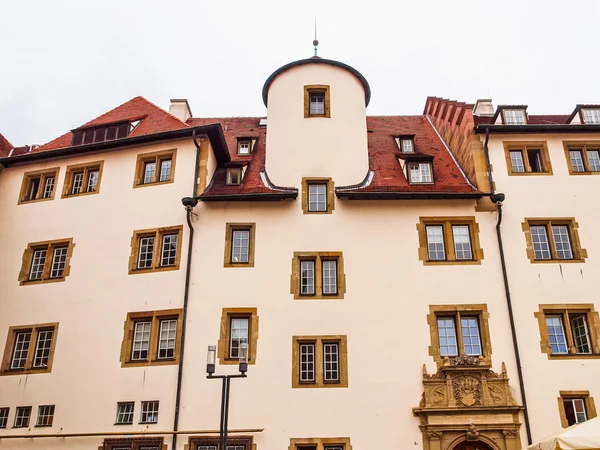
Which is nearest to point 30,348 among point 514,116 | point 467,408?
point 467,408

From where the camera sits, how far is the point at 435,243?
2236 centimetres

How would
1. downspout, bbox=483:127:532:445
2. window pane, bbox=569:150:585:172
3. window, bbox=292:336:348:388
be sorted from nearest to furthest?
downspout, bbox=483:127:532:445
window, bbox=292:336:348:388
window pane, bbox=569:150:585:172

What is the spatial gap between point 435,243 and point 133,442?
40.1ft

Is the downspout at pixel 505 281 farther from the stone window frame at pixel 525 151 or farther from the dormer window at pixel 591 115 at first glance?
the dormer window at pixel 591 115

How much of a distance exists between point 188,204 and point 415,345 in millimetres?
9322

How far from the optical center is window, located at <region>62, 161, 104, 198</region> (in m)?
24.6

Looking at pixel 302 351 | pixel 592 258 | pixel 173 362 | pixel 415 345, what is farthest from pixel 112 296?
pixel 592 258

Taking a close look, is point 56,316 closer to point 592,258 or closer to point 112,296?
point 112,296

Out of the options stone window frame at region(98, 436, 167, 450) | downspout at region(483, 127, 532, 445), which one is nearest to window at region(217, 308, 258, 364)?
stone window frame at region(98, 436, 167, 450)

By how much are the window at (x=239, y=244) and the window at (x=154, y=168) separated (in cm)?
339

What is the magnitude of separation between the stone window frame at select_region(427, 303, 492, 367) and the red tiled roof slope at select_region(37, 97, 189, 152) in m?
12.2

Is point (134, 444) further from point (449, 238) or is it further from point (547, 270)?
point (547, 270)

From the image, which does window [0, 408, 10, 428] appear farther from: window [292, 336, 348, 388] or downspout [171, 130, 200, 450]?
window [292, 336, 348, 388]

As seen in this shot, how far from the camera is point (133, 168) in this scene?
79.9 ft
